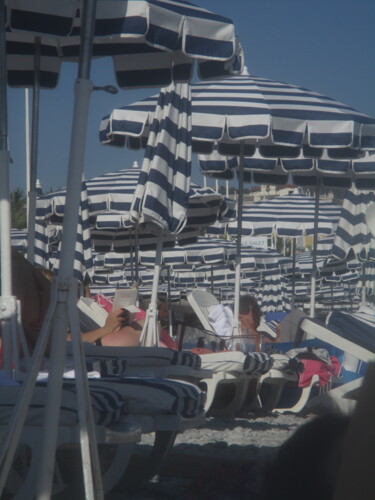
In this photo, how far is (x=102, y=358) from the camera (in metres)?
4.30

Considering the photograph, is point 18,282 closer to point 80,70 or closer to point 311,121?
point 80,70

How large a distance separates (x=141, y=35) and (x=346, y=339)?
1539mm

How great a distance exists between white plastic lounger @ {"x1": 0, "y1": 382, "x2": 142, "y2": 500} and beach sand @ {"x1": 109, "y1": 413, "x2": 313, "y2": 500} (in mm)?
325

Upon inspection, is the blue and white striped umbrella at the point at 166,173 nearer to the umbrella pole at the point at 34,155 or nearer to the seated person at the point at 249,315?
the umbrella pole at the point at 34,155

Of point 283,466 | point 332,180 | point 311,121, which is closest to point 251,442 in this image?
point 311,121

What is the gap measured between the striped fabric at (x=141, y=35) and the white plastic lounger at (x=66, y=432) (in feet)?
4.97

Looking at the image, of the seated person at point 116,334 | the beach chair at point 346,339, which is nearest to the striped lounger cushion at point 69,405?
the beach chair at point 346,339

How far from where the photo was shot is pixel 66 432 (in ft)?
9.46

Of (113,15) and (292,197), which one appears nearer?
(113,15)

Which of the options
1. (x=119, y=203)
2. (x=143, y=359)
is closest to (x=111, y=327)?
(x=143, y=359)

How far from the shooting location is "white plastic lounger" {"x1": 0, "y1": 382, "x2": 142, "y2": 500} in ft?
9.45

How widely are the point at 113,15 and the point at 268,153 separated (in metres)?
5.30

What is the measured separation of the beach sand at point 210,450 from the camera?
3.67 m

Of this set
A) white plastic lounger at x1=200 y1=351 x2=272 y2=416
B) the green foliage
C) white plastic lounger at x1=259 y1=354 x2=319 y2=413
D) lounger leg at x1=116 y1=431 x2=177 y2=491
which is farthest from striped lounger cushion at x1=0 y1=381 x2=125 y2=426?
the green foliage
